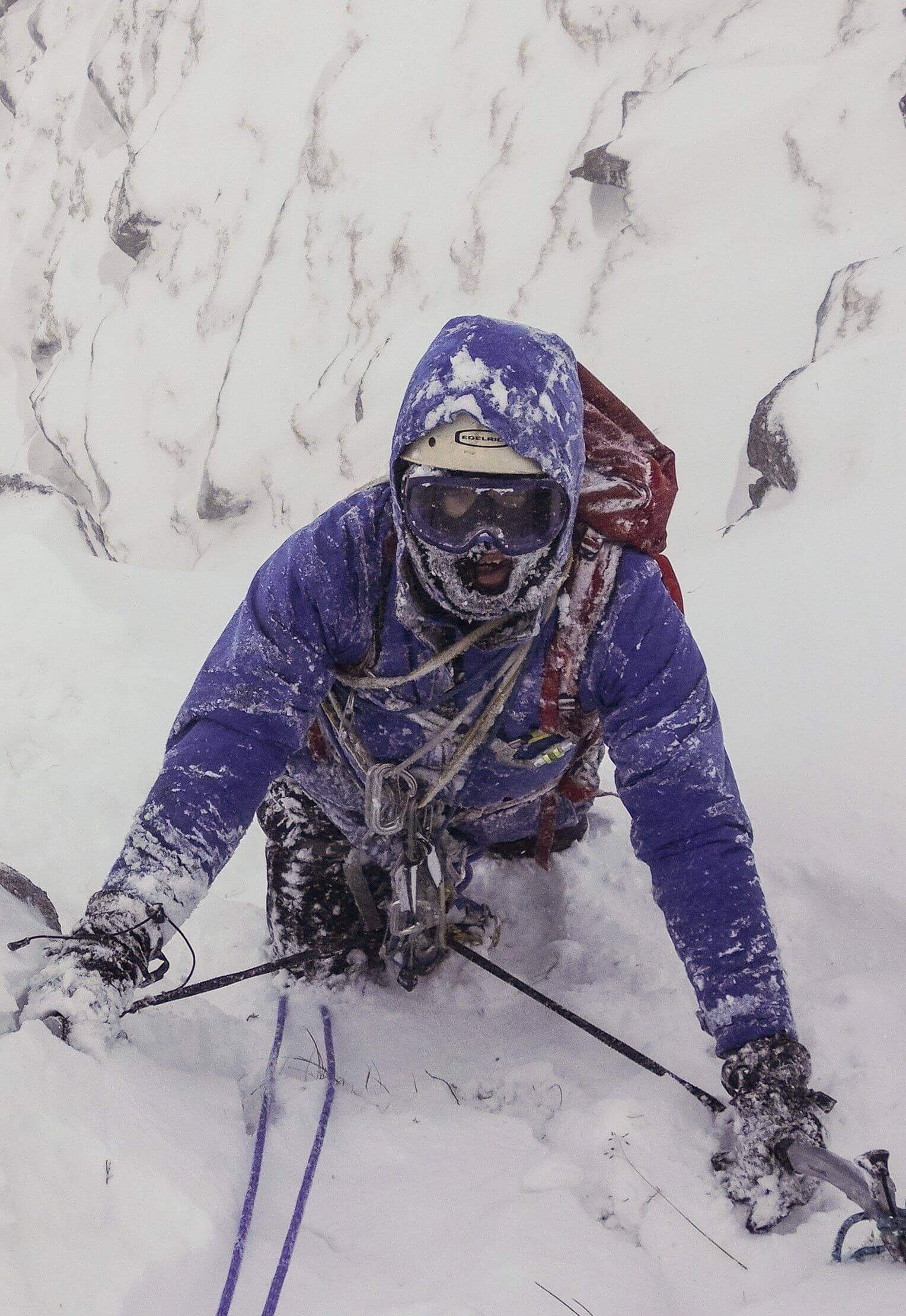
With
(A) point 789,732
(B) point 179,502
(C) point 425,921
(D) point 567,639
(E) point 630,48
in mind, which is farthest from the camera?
(B) point 179,502

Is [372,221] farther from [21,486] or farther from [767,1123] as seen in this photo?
[767,1123]

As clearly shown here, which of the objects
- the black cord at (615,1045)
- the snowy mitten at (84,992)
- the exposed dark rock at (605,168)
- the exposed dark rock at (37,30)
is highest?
the exposed dark rock at (37,30)

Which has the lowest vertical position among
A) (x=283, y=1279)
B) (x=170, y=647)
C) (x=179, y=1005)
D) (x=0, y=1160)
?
(x=170, y=647)

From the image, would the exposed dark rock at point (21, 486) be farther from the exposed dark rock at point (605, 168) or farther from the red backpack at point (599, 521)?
the red backpack at point (599, 521)

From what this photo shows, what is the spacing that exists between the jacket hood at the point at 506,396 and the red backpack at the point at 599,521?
10 cm

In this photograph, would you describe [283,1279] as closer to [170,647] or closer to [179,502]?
[170,647]

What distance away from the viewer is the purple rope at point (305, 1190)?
1.58m

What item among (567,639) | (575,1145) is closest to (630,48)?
(567,639)

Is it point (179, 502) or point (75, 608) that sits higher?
point (75, 608)

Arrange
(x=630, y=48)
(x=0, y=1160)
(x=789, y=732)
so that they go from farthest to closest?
(x=630, y=48) → (x=789, y=732) → (x=0, y=1160)

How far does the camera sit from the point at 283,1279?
1.62 meters

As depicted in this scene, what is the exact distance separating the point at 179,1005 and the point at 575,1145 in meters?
1.18

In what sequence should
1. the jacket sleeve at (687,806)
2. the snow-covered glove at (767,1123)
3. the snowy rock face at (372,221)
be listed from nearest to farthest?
the snow-covered glove at (767,1123) < the jacket sleeve at (687,806) < the snowy rock face at (372,221)

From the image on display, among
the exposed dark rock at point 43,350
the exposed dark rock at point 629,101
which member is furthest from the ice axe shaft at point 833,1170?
the exposed dark rock at point 43,350
